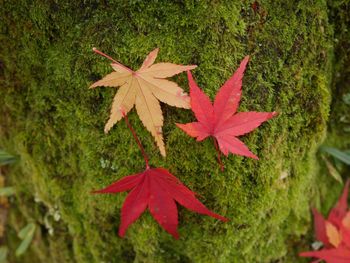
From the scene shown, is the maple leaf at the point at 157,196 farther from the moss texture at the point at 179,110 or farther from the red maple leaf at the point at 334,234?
the red maple leaf at the point at 334,234

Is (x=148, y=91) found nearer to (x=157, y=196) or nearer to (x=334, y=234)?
(x=157, y=196)

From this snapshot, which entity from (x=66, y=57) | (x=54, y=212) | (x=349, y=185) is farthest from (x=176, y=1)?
(x=349, y=185)

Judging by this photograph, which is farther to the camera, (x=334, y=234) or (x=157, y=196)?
(x=334, y=234)

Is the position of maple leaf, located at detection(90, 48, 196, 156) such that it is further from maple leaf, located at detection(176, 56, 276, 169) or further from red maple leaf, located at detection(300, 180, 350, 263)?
red maple leaf, located at detection(300, 180, 350, 263)

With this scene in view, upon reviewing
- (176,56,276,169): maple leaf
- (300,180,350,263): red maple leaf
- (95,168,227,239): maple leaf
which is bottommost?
(300,180,350,263): red maple leaf

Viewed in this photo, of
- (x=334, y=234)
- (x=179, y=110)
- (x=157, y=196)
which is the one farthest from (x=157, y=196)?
(x=334, y=234)

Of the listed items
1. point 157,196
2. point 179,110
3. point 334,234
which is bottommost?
point 334,234

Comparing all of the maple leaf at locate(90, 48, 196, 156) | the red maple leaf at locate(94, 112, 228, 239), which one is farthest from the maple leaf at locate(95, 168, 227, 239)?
the maple leaf at locate(90, 48, 196, 156)
